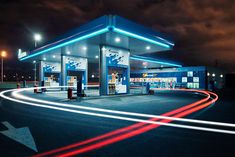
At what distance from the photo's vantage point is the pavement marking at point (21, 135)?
15.0ft

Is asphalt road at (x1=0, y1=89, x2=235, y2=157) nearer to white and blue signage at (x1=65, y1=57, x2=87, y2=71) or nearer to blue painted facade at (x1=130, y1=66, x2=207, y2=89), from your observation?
white and blue signage at (x1=65, y1=57, x2=87, y2=71)

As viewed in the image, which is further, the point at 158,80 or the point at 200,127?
the point at 158,80

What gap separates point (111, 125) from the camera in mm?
6488

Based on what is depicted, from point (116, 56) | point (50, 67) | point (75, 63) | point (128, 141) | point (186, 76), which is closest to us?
point (128, 141)

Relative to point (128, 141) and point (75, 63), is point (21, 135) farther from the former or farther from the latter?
point (75, 63)

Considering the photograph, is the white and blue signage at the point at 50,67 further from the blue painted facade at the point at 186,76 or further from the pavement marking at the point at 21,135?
the pavement marking at the point at 21,135

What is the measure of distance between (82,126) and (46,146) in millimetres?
1954

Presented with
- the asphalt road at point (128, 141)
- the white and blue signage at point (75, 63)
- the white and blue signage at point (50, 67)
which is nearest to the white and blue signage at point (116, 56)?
the white and blue signage at point (75, 63)

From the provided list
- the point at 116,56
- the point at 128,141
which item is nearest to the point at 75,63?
the point at 116,56

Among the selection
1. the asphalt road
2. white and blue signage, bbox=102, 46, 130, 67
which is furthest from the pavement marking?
white and blue signage, bbox=102, 46, 130, 67

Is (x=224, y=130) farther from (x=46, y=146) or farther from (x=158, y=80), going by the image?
(x=158, y=80)

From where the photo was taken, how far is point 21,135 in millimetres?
5297

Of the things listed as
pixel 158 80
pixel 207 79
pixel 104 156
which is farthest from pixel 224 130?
pixel 158 80

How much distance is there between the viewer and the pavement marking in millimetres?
4578
